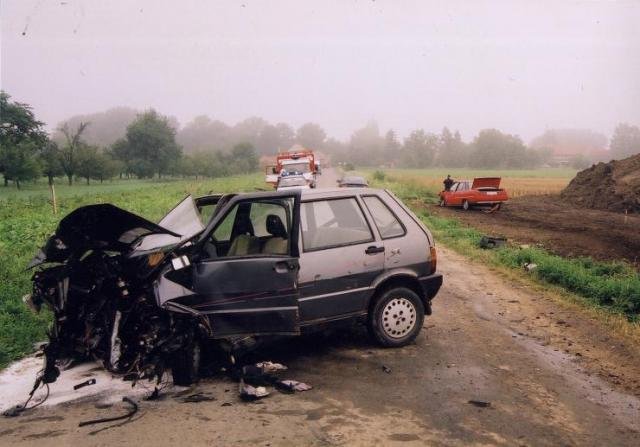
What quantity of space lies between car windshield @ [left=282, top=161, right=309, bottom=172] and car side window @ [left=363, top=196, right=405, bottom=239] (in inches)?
1079

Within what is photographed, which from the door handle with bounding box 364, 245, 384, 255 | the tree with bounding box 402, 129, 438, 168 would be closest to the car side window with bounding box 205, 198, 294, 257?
the door handle with bounding box 364, 245, 384, 255

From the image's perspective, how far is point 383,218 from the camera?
18.5 ft

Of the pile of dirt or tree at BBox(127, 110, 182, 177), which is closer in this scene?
the pile of dirt

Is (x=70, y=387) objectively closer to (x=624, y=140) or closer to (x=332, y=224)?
(x=332, y=224)

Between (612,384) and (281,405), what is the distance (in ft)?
10.5

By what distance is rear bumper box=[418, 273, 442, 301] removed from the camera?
5.67m

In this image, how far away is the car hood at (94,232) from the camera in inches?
171

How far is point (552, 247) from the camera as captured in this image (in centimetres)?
1277

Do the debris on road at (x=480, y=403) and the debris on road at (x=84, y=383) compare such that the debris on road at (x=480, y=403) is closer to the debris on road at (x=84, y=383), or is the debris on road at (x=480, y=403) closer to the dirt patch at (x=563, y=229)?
the debris on road at (x=84, y=383)

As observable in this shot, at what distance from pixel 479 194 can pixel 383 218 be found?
1839 centimetres

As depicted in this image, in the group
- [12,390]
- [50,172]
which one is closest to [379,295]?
[12,390]

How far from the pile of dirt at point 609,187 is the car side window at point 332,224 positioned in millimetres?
24157

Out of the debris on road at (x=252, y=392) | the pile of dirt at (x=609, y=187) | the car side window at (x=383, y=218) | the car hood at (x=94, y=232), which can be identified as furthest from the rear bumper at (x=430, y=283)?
the pile of dirt at (x=609, y=187)

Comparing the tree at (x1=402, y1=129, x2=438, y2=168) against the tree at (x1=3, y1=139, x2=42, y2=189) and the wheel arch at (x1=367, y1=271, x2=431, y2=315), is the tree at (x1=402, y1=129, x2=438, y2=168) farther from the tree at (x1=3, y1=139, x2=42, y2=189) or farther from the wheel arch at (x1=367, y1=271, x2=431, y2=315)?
the wheel arch at (x1=367, y1=271, x2=431, y2=315)
